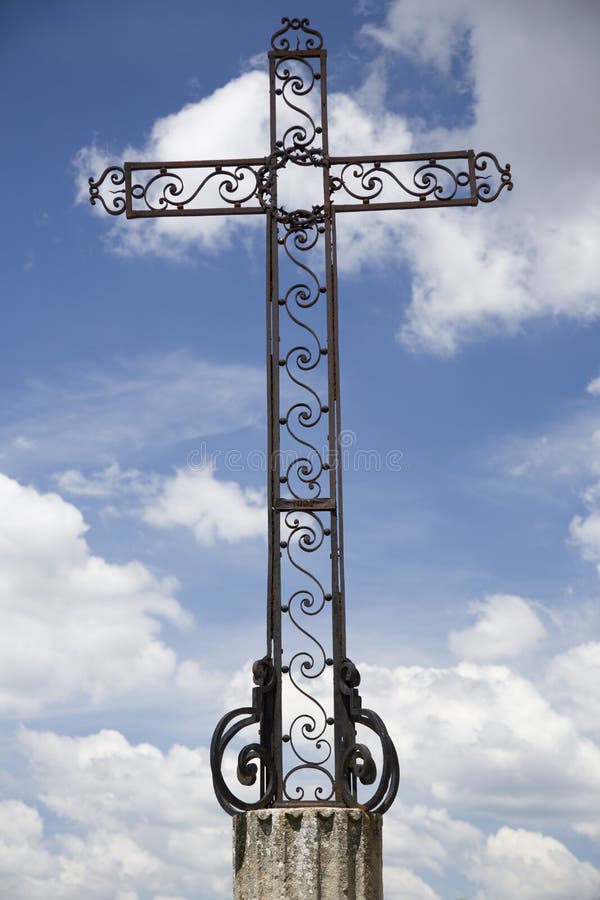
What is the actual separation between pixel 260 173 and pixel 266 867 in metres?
4.08

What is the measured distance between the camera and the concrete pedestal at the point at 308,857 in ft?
17.9

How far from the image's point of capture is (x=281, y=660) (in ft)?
19.6

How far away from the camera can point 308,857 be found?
5480mm

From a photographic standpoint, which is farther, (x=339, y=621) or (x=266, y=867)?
(x=339, y=621)

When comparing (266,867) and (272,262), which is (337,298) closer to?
(272,262)

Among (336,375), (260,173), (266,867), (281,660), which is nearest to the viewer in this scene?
(266,867)

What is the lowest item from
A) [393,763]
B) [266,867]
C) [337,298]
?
[266,867]

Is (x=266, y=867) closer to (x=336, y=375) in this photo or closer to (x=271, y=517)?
(x=271, y=517)

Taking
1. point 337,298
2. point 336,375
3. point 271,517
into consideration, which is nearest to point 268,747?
point 271,517

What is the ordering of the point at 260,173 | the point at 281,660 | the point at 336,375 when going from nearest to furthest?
the point at 281,660, the point at 336,375, the point at 260,173

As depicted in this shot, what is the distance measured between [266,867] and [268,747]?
612 millimetres

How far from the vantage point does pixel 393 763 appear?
18.9 ft

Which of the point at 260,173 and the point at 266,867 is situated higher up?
the point at 260,173

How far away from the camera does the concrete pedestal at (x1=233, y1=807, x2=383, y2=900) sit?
17.9 feet
